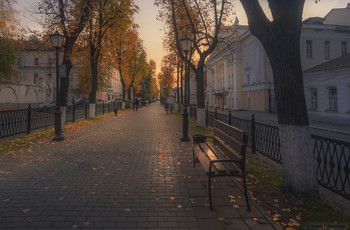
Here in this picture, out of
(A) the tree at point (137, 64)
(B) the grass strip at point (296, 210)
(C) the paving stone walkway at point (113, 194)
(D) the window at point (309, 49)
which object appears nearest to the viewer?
(B) the grass strip at point (296, 210)

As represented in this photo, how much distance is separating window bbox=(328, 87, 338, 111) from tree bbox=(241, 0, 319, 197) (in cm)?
1732

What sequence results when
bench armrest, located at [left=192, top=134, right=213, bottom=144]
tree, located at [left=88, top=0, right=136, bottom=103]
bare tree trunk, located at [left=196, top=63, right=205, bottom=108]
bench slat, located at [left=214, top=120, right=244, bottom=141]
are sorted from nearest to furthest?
bench slat, located at [left=214, top=120, right=244, bottom=141]
bench armrest, located at [left=192, top=134, right=213, bottom=144]
bare tree trunk, located at [left=196, top=63, right=205, bottom=108]
tree, located at [left=88, top=0, right=136, bottom=103]

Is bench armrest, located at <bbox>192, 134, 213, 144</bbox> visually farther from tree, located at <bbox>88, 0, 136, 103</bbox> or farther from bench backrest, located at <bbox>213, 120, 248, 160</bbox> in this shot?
tree, located at <bbox>88, 0, 136, 103</bbox>

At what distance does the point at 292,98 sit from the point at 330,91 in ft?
59.0

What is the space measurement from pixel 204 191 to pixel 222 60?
45.2 m

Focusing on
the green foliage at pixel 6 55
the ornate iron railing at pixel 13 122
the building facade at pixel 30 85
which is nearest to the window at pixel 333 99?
the ornate iron railing at pixel 13 122

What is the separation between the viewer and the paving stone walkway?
2.96m

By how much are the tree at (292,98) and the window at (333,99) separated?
1732 centimetres

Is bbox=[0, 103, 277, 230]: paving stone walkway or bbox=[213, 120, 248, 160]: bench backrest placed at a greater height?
bbox=[213, 120, 248, 160]: bench backrest

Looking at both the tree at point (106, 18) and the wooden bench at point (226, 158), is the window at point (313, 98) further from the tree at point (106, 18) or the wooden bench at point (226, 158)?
the wooden bench at point (226, 158)

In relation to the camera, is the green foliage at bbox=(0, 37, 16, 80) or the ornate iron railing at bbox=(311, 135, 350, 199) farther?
the green foliage at bbox=(0, 37, 16, 80)

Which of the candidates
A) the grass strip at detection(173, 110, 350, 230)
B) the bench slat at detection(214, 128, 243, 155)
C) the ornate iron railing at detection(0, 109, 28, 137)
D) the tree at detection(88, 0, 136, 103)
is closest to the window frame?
the tree at detection(88, 0, 136, 103)

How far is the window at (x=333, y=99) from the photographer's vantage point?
17430 millimetres

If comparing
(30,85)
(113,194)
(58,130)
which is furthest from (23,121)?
(30,85)
